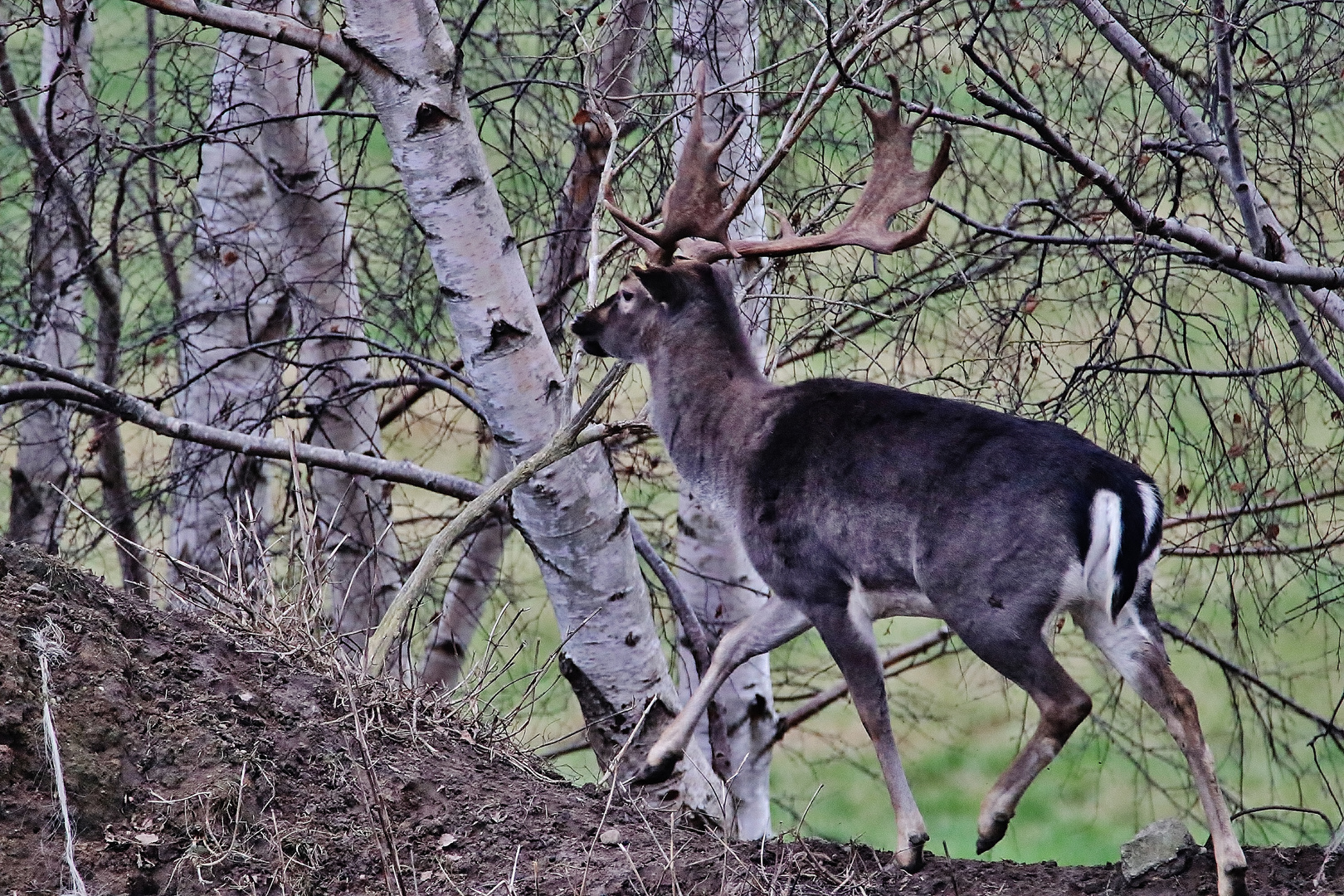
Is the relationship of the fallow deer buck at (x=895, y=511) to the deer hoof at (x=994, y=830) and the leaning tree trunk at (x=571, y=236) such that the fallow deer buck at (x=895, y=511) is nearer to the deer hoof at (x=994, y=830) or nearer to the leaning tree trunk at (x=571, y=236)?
the deer hoof at (x=994, y=830)

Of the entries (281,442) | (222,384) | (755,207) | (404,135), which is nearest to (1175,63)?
(755,207)

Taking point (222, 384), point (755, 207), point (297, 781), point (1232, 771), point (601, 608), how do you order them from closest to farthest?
point (297, 781)
point (601, 608)
point (755, 207)
point (222, 384)
point (1232, 771)

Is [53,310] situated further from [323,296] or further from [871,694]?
[871,694]

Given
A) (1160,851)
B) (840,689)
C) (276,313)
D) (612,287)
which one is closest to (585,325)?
(1160,851)

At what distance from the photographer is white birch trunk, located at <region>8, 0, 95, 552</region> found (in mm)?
7254

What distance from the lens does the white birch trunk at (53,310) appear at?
23.8 ft

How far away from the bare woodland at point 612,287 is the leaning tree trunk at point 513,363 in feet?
0.04

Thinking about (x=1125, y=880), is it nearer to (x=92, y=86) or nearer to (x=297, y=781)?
(x=297, y=781)

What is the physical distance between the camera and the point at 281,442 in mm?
5754

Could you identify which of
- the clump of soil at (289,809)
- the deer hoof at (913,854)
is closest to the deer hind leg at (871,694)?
the deer hoof at (913,854)

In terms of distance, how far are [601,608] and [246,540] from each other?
51.4 inches

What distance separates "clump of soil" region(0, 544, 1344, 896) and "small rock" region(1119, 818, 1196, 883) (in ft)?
0.11

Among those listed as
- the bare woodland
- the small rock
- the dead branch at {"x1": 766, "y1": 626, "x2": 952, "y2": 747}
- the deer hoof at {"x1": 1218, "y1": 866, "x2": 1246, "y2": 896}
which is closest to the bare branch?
the bare woodland

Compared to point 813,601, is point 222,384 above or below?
above
